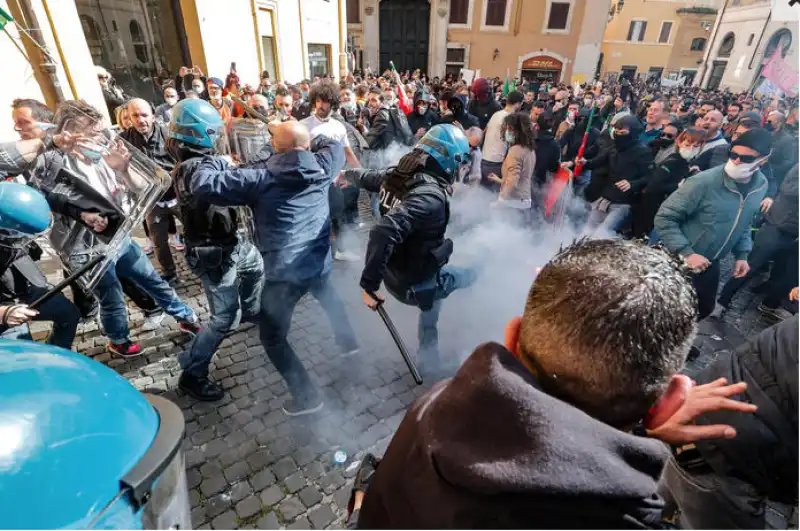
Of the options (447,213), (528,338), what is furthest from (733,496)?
(447,213)

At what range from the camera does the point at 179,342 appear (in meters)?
3.94

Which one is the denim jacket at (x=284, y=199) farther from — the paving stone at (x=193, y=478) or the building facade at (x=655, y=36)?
the building facade at (x=655, y=36)

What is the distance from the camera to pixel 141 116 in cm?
439

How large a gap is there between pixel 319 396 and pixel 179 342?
1.61 meters

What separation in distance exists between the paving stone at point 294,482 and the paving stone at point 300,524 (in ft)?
0.62

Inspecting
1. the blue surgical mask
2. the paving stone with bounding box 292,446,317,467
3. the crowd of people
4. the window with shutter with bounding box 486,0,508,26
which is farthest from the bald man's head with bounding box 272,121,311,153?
the window with shutter with bounding box 486,0,508,26

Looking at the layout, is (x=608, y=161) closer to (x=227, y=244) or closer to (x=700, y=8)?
(x=227, y=244)

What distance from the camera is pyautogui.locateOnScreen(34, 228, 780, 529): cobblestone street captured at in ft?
8.46

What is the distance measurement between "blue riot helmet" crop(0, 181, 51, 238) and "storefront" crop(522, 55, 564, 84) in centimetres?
3545

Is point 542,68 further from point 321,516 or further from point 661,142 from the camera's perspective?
point 321,516

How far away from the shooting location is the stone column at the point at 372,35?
3067 centimetres

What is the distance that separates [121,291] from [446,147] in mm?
2955

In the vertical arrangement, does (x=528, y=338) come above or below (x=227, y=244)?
above

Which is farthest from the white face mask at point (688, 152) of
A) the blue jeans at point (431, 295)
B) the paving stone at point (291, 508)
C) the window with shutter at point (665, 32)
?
the window with shutter at point (665, 32)
